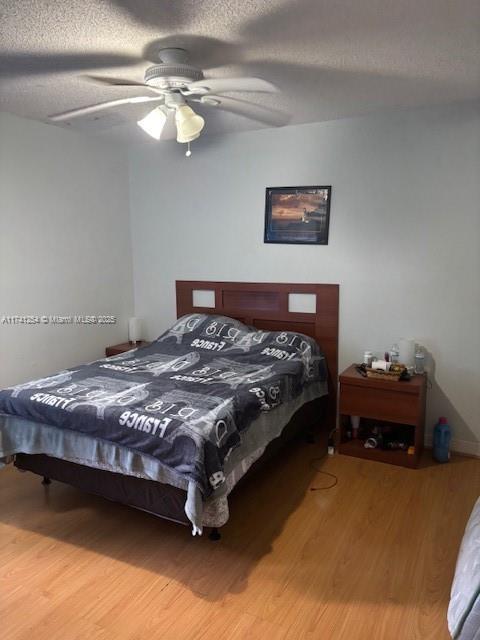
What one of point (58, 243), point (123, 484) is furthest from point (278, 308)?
point (123, 484)

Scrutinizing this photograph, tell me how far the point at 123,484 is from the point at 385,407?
1731 millimetres

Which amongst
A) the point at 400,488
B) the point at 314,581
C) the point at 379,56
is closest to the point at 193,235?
the point at 379,56

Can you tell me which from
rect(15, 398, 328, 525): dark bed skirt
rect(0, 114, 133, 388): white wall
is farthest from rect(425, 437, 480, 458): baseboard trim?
rect(0, 114, 133, 388): white wall

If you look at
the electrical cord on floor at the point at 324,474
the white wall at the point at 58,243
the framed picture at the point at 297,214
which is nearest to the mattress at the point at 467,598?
the electrical cord on floor at the point at 324,474

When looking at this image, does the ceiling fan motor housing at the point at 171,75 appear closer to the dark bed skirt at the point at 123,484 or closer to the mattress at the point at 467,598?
the dark bed skirt at the point at 123,484

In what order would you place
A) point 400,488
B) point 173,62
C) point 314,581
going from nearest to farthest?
point 314,581 < point 173,62 < point 400,488

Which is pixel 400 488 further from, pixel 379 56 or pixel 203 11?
pixel 203 11

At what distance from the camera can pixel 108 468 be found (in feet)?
7.50

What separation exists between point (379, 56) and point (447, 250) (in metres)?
1.45

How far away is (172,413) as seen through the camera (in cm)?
225

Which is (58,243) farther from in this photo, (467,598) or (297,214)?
(467,598)

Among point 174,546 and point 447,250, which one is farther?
point 447,250

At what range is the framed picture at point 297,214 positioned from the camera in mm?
3570

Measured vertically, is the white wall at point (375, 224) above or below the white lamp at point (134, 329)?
above
